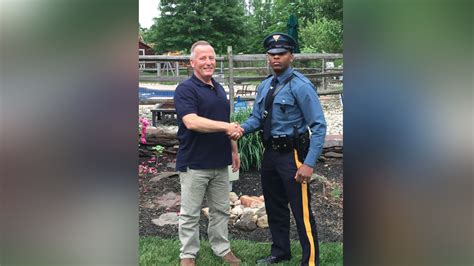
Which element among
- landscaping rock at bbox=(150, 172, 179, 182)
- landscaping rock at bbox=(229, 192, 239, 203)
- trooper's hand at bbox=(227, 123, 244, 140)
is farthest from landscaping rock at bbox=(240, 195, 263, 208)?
trooper's hand at bbox=(227, 123, 244, 140)

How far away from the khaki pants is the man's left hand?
61 cm

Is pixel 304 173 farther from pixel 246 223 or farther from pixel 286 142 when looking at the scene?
pixel 246 223

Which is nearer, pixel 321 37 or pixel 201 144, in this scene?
pixel 201 144

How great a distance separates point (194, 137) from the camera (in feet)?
11.1

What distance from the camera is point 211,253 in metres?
3.83

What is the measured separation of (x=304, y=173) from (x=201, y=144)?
0.79 meters

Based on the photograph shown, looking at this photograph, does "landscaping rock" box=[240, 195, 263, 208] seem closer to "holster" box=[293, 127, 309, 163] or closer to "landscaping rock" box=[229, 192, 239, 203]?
"landscaping rock" box=[229, 192, 239, 203]

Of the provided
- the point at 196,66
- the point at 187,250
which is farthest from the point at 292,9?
the point at 187,250

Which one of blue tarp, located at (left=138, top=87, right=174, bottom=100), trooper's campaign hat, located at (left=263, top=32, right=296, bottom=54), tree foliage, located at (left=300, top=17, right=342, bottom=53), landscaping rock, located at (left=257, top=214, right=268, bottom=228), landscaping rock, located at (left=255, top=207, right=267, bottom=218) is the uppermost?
tree foliage, located at (left=300, top=17, right=342, bottom=53)

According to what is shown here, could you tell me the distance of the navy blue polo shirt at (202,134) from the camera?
332 centimetres

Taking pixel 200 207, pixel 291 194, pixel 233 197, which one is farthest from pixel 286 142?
pixel 233 197

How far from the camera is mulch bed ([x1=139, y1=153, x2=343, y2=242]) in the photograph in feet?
14.5
